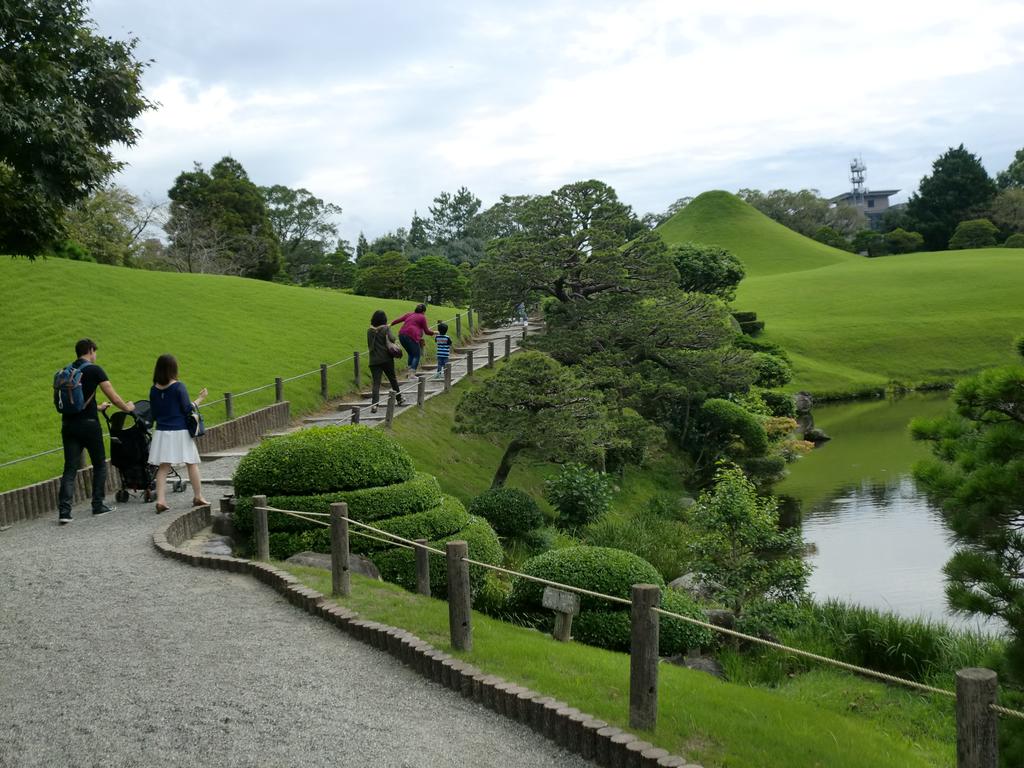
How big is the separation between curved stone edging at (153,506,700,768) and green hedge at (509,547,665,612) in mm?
3144

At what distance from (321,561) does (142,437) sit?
466 cm

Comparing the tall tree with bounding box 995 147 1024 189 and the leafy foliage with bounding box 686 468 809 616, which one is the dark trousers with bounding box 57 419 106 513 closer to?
the leafy foliage with bounding box 686 468 809 616

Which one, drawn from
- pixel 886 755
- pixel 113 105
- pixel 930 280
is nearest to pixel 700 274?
pixel 930 280

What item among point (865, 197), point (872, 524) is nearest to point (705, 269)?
point (872, 524)

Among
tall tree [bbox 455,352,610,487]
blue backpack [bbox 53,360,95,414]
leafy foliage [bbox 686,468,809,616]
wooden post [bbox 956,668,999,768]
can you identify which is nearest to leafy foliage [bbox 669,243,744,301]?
tall tree [bbox 455,352,610,487]

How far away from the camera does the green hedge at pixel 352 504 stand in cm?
1199

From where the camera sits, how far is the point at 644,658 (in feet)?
20.3

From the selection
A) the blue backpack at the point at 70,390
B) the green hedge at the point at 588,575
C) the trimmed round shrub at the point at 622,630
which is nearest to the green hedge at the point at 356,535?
the green hedge at the point at 588,575

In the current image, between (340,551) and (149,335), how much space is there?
68.3 feet

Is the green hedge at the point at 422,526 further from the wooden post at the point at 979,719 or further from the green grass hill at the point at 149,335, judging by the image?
the green grass hill at the point at 149,335

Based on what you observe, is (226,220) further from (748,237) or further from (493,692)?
(748,237)

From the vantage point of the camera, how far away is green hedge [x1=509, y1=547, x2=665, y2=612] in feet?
37.3

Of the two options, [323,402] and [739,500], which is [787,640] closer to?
[739,500]

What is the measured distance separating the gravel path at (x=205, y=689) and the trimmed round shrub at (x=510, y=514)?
23.2ft
